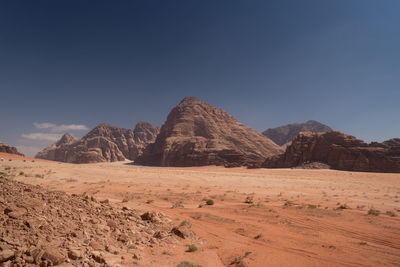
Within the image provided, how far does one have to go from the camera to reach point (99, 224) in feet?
19.6

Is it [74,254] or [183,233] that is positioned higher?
[74,254]

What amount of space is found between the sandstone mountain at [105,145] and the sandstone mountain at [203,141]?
35.4m

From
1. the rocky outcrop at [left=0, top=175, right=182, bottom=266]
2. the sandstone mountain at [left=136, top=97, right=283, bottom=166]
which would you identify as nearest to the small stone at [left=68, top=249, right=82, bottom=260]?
the rocky outcrop at [left=0, top=175, right=182, bottom=266]

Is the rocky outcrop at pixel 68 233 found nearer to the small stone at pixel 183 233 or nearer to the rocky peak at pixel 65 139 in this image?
the small stone at pixel 183 233

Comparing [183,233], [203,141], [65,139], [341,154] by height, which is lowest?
[183,233]

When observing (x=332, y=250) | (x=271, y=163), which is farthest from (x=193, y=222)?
(x=271, y=163)

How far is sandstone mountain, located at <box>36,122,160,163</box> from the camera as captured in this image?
12888 centimetres

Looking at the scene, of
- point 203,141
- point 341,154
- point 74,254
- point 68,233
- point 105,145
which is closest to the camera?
point 74,254

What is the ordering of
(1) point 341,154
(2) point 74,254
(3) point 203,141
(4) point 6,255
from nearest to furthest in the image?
(4) point 6,255 → (2) point 74,254 → (1) point 341,154 → (3) point 203,141

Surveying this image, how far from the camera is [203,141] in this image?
309 ft

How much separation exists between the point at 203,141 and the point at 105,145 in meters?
84.4

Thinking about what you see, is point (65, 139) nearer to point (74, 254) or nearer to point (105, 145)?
point (105, 145)

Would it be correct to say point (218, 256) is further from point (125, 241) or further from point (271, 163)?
point (271, 163)

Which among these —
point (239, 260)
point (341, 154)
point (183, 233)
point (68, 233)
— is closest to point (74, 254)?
point (68, 233)
